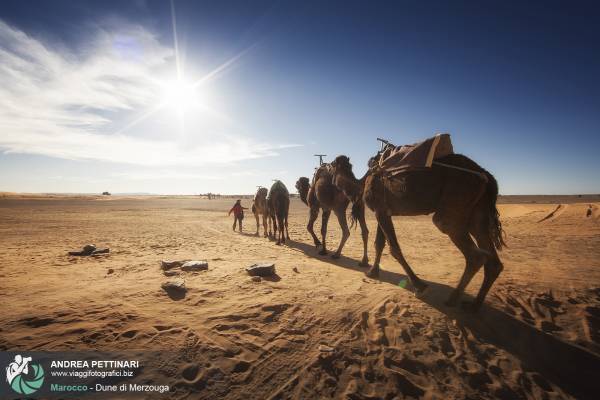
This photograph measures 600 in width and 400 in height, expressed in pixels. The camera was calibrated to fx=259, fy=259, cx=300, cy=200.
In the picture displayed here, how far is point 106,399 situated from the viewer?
106 inches

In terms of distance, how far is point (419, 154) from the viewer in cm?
476

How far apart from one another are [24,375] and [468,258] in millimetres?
6353

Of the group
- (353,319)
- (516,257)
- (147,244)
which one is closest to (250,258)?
(353,319)

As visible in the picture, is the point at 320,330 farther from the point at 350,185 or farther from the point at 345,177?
the point at 345,177

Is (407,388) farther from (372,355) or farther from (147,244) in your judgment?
(147,244)

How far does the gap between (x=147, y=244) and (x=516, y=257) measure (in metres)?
13.3

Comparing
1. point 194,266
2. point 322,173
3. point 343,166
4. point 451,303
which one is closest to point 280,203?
point 322,173

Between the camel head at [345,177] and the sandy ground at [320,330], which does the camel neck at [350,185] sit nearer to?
the camel head at [345,177]

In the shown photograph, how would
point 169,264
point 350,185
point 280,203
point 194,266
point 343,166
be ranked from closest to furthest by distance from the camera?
point 194,266, point 169,264, point 350,185, point 343,166, point 280,203

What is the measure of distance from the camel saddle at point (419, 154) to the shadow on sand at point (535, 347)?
2.44 meters

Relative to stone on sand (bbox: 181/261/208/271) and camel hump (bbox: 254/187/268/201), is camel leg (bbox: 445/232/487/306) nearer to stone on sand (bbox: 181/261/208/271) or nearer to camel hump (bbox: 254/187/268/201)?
stone on sand (bbox: 181/261/208/271)

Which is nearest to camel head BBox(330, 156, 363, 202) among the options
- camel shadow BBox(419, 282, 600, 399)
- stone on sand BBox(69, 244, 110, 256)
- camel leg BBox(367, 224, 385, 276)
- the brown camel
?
camel leg BBox(367, 224, 385, 276)

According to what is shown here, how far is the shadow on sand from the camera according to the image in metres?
3.34

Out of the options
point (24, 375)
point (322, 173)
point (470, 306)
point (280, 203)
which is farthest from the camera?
point (280, 203)
